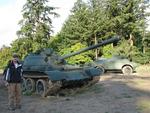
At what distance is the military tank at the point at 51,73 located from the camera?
50.9 feet

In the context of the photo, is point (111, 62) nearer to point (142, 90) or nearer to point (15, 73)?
point (142, 90)

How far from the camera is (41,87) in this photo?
16.7 meters

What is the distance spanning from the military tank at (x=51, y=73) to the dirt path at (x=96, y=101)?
18.2 inches

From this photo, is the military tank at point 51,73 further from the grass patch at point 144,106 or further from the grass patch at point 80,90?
the grass patch at point 144,106

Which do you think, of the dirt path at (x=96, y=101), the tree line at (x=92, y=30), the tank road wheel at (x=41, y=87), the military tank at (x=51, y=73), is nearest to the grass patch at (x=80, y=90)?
the dirt path at (x=96, y=101)

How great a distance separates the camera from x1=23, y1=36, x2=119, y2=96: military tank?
15.5 meters

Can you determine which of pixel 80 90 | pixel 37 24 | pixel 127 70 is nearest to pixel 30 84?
pixel 80 90

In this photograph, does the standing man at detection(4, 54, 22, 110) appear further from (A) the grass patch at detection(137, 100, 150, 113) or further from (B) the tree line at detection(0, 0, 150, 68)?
(B) the tree line at detection(0, 0, 150, 68)

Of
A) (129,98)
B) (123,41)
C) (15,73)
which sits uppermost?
(123,41)

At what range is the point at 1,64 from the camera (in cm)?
4769

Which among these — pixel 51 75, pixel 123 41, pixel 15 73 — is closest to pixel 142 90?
pixel 51 75

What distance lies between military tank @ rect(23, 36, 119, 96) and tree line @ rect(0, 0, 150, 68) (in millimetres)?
24403

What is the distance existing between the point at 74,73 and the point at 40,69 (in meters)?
1.38

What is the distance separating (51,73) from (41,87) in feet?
5.00
